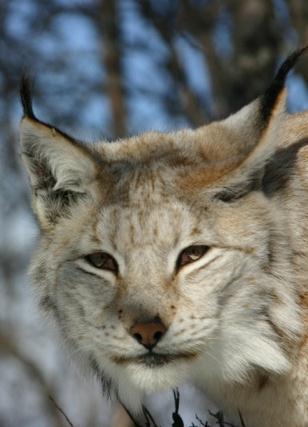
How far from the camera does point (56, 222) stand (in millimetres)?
4961

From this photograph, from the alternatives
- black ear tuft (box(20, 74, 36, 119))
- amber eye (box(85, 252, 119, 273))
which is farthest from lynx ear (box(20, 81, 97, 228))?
amber eye (box(85, 252, 119, 273))

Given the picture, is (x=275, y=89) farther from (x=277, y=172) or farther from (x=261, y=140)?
(x=277, y=172)

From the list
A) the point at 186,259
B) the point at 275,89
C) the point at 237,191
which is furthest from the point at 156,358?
the point at 275,89

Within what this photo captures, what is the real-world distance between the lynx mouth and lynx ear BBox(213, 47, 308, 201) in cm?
79

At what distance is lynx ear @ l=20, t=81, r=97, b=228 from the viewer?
4664 millimetres

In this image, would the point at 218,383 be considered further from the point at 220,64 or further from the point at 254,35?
the point at 220,64

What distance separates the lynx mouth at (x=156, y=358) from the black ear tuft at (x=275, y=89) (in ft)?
3.74

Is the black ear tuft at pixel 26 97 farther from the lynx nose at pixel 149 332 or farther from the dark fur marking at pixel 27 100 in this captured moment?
the lynx nose at pixel 149 332

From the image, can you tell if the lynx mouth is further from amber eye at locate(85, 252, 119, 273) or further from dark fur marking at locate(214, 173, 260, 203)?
dark fur marking at locate(214, 173, 260, 203)

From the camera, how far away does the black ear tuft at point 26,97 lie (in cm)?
459

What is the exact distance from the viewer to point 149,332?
163 inches

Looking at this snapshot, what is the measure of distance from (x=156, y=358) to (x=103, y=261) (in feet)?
1.78

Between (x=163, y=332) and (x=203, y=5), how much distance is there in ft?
32.9

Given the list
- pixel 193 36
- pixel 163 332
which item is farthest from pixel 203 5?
pixel 163 332
